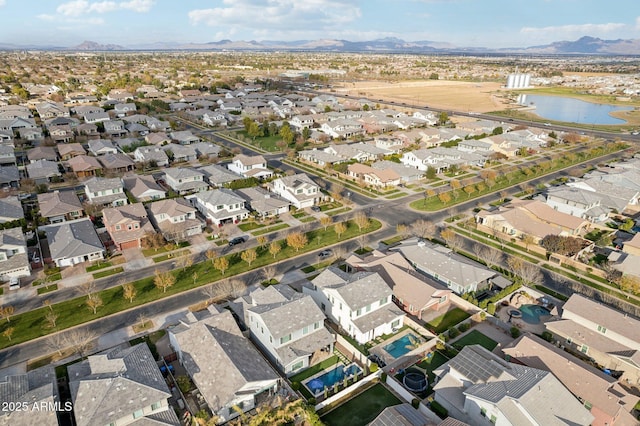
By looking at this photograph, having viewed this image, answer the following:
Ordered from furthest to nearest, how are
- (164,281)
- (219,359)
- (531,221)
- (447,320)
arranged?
1. (531,221)
2. (164,281)
3. (447,320)
4. (219,359)

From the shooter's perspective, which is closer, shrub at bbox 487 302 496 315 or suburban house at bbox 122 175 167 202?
shrub at bbox 487 302 496 315

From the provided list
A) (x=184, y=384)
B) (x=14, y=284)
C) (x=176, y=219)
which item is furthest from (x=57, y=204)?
(x=184, y=384)

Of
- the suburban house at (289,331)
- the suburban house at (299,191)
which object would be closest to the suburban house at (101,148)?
the suburban house at (299,191)

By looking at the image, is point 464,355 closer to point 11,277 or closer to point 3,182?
point 11,277

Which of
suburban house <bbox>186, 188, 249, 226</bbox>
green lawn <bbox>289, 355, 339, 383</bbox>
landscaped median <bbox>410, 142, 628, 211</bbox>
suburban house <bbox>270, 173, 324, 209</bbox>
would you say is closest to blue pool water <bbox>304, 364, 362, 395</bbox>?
green lawn <bbox>289, 355, 339, 383</bbox>

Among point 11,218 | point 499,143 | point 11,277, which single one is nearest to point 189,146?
point 11,218

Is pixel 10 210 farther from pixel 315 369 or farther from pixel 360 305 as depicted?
pixel 360 305

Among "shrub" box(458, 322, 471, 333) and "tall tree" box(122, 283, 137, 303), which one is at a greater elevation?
"tall tree" box(122, 283, 137, 303)

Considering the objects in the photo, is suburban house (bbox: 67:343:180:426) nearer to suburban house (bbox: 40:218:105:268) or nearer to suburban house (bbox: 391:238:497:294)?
suburban house (bbox: 40:218:105:268)
